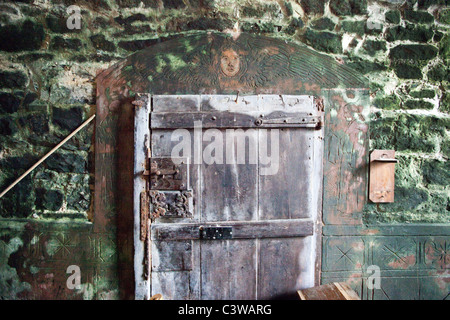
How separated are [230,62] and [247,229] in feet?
4.14

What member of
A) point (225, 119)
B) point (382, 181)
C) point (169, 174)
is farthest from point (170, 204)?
point (382, 181)

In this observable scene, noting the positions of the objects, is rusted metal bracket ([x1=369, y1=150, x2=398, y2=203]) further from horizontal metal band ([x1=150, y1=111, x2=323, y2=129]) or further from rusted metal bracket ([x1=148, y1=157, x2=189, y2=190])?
rusted metal bracket ([x1=148, y1=157, x2=189, y2=190])

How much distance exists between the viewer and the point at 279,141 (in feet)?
6.69

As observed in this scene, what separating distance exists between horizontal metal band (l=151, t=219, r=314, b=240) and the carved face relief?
1.14m

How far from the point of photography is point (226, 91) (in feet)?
6.86

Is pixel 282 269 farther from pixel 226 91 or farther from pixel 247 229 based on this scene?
pixel 226 91

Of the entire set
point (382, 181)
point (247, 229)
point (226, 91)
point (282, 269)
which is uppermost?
point (226, 91)

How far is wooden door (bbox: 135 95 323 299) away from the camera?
78.5 inches

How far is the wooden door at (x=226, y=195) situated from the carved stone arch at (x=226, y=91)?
131mm

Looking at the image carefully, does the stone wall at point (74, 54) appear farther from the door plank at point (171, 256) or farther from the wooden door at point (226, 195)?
the door plank at point (171, 256)

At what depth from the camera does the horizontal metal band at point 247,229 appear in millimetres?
1994

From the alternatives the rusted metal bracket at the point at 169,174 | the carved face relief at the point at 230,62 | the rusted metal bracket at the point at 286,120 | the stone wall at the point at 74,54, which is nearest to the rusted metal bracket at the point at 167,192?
the rusted metal bracket at the point at 169,174
